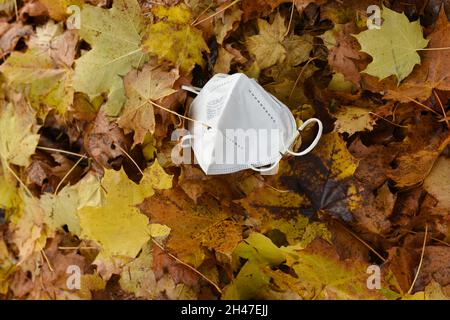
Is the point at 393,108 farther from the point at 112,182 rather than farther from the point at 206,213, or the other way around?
the point at 112,182

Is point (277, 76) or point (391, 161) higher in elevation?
point (277, 76)

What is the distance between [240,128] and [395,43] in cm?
35

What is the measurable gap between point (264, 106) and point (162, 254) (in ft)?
1.37

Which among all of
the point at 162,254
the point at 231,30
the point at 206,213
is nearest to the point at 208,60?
the point at 231,30

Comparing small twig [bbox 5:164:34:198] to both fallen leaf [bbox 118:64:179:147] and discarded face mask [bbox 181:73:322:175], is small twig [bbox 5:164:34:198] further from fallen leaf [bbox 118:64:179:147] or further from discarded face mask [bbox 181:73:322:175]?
discarded face mask [bbox 181:73:322:175]

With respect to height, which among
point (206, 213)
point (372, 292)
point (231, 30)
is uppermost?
point (231, 30)

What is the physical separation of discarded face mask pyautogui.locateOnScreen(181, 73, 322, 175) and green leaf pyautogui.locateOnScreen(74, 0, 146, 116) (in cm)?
21

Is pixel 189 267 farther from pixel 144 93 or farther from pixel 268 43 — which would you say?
pixel 268 43

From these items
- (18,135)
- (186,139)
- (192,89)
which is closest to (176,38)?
(192,89)

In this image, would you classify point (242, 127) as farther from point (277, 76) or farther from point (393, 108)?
point (393, 108)

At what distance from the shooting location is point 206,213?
1.09 metres

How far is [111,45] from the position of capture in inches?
44.1

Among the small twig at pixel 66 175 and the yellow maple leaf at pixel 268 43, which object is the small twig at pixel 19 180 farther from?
the yellow maple leaf at pixel 268 43

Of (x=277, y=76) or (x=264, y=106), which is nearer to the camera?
(x=264, y=106)
